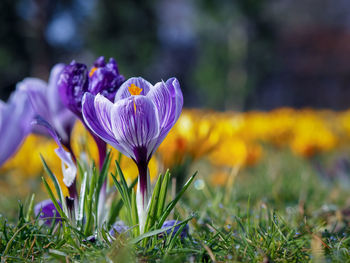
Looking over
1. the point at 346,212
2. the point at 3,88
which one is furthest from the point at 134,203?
the point at 3,88

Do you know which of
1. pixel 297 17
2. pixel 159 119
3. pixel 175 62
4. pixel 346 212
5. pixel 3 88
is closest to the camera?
pixel 159 119

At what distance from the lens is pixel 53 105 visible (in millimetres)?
960

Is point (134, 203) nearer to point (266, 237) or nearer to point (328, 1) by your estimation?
point (266, 237)

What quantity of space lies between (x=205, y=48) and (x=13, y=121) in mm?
14775

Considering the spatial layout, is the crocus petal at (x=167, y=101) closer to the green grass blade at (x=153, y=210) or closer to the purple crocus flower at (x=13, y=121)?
the green grass blade at (x=153, y=210)

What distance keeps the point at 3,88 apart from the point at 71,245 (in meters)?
13.7

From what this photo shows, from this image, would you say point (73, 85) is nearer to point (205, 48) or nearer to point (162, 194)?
point (162, 194)

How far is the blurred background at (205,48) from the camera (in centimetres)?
1143

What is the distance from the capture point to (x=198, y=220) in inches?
43.1

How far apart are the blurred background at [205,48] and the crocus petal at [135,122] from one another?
9940mm

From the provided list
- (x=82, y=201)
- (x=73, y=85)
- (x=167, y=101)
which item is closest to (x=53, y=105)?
(x=73, y=85)

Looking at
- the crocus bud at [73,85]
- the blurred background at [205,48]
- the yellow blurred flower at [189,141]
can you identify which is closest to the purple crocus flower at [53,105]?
the crocus bud at [73,85]

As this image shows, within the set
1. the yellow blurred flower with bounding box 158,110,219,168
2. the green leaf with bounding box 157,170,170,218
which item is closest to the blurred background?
the yellow blurred flower with bounding box 158,110,219,168

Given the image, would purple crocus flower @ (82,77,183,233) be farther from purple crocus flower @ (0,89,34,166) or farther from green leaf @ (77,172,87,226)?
purple crocus flower @ (0,89,34,166)
